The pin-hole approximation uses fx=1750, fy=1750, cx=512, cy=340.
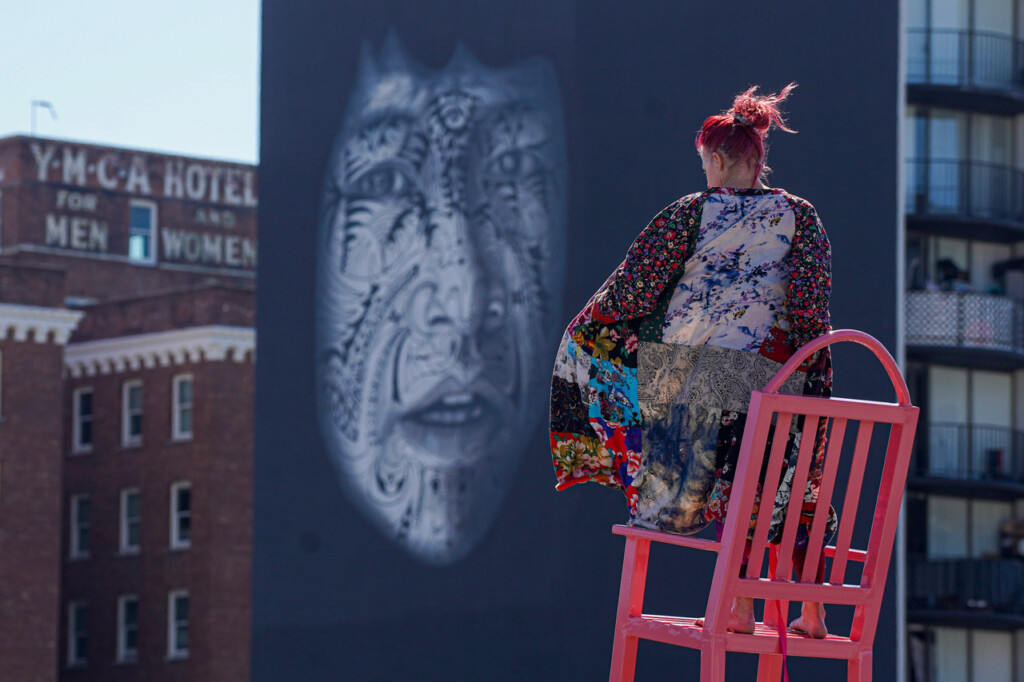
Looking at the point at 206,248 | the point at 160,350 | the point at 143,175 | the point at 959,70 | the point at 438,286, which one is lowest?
the point at 160,350

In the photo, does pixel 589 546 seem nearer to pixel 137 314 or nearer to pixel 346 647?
pixel 346 647

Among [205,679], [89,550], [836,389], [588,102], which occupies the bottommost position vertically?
[205,679]

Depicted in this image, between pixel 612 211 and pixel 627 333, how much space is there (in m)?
17.0

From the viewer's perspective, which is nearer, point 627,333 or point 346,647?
point 627,333

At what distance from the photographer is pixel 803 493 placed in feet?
16.7

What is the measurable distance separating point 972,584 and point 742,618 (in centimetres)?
2463

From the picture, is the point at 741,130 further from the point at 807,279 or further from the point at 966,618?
the point at 966,618

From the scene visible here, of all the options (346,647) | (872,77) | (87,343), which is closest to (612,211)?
(872,77)

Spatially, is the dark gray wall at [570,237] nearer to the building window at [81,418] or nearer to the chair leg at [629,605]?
the chair leg at [629,605]

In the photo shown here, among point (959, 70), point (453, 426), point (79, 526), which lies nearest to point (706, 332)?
point (453, 426)

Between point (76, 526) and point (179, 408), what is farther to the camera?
point (76, 526)

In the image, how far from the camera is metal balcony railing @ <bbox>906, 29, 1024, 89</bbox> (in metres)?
30.2

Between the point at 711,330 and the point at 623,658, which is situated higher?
the point at 711,330

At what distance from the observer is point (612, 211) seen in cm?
2230
